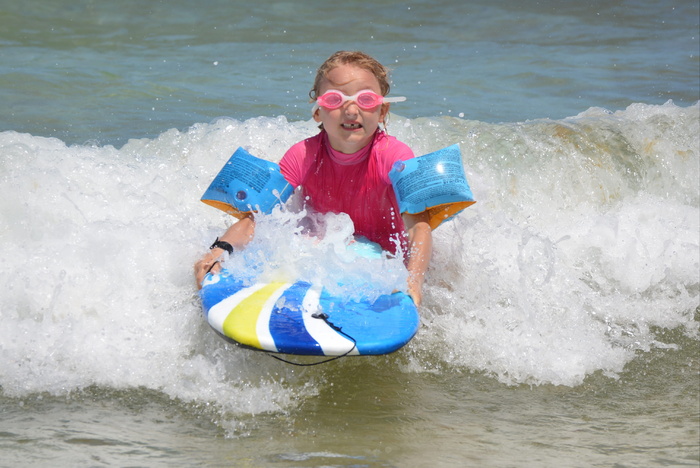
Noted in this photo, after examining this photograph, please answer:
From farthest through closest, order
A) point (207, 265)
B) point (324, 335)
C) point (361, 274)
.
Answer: point (207, 265)
point (361, 274)
point (324, 335)

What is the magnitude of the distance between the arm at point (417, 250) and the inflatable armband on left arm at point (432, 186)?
0.23 ft

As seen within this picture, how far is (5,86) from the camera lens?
8.65m

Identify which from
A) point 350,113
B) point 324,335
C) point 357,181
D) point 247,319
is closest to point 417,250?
point 357,181

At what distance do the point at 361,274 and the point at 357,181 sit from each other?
0.68 meters

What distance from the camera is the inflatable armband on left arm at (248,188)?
4.23 m

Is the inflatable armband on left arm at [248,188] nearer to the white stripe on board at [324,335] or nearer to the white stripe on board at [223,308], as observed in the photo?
the white stripe on board at [223,308]

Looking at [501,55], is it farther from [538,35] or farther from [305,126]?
[305,126]

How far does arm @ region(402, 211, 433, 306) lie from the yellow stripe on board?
63cm

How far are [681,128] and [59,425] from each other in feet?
20.5

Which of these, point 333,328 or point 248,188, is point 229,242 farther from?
point 333,328

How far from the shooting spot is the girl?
4.09 m

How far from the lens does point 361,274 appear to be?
12.3ft

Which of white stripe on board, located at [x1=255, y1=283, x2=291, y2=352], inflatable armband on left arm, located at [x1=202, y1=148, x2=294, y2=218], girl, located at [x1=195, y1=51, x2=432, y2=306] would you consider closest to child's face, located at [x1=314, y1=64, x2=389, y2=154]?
girl, located at [x1=195, y1=51, x2=432, y2=306]

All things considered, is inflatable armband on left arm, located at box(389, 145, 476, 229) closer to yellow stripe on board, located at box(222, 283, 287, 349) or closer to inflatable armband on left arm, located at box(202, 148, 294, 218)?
Result: inflatable armband on left arm, located at box(202, 148, 294, 218)
